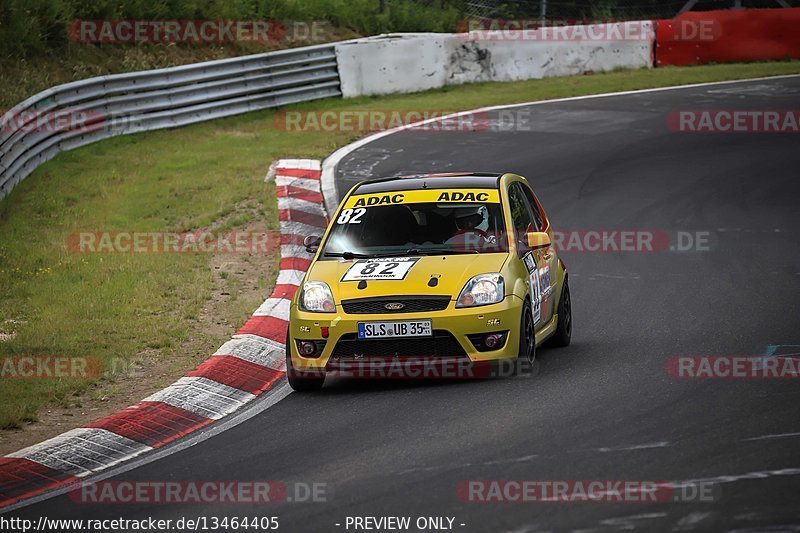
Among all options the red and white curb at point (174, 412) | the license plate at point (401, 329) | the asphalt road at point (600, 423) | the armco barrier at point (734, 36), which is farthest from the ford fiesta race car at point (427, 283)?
the armco barrier at point (734, 36)

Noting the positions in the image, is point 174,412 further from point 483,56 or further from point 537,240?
point 483,56

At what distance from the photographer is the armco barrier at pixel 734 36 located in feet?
95.5

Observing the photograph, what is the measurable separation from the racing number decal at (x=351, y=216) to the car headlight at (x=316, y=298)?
898 millimetres

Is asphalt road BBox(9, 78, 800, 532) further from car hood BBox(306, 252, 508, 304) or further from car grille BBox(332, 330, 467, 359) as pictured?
car hood BBox(306, 252, 508, 304)

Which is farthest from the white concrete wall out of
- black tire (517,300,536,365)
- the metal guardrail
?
black tire (517,300,536,365)

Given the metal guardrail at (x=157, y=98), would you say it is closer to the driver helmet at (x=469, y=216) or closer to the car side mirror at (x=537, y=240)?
the driver helmet at (x=469, y=216)

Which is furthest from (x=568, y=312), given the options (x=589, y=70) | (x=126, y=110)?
(x=589, y=70)

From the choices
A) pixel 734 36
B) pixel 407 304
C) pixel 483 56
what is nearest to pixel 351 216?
pixel 407 304

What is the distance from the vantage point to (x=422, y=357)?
8719mm

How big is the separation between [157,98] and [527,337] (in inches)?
531

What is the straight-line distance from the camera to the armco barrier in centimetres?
2911

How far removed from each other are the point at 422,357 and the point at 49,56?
15.7 m

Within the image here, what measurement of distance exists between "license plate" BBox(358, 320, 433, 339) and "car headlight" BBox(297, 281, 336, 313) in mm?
389

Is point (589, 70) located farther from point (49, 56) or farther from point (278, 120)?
point (49, 56)
